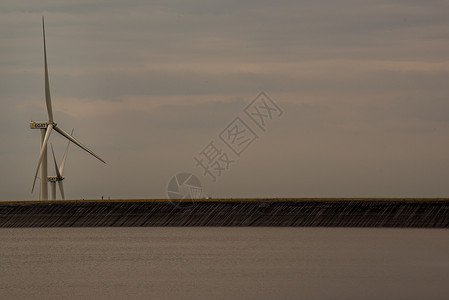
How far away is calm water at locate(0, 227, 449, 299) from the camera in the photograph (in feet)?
241

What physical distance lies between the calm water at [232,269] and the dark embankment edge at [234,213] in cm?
715

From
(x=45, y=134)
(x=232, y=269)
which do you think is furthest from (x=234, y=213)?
(x=232, y=269)

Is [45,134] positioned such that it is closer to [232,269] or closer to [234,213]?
[234,213]

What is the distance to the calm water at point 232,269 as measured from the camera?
2894 inches

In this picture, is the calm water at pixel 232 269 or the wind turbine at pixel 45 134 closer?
the calm water at pixel 232 269

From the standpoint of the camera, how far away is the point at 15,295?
7312 cm

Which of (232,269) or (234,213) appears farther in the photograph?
(234,213)

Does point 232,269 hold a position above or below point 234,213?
above

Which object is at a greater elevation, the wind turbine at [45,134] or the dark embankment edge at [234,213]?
the wind turbine at [45,134]

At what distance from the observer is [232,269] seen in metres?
91.6

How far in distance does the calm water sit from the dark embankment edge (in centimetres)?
715

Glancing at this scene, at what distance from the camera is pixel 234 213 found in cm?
15075

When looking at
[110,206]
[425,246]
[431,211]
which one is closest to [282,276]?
[425,246]

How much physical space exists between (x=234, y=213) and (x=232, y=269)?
59140mm
